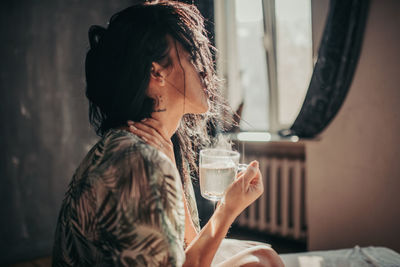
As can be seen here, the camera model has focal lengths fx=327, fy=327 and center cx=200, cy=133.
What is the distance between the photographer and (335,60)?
2311mm

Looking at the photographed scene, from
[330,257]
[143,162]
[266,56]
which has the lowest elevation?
[330,257]

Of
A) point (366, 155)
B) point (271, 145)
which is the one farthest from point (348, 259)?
point (271, 145)

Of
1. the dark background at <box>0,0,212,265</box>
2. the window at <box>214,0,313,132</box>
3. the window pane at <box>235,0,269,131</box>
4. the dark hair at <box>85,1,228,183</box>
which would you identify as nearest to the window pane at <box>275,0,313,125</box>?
the window at <box>214,0,313,132</box>

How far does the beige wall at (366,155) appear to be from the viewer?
2213mm

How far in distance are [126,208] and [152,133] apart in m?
0.30

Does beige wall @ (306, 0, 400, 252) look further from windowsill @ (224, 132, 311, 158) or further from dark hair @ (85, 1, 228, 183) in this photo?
dark hair @ (85, 1, 228, 183)

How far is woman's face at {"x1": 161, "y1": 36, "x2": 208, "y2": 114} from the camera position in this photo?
2.81ft

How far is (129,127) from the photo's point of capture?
32.9 inches

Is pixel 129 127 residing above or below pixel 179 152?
above

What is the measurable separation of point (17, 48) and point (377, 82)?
104 inches

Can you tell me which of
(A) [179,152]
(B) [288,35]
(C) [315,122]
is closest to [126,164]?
(A) [179,152]

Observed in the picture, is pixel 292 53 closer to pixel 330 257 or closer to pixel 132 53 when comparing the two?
pixel 330 257

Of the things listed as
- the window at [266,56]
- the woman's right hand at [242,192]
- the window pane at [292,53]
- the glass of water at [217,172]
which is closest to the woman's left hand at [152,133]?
the glass of water at [217,172]

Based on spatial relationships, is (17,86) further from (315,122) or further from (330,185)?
(330,185)
